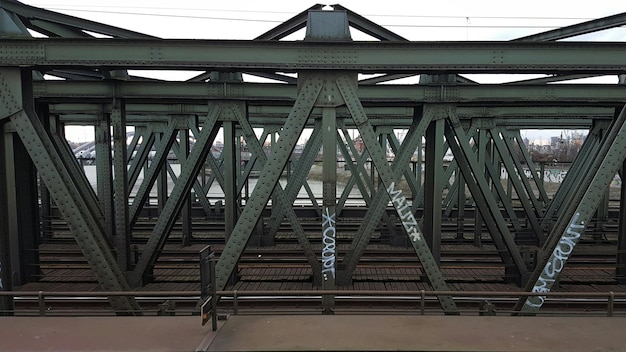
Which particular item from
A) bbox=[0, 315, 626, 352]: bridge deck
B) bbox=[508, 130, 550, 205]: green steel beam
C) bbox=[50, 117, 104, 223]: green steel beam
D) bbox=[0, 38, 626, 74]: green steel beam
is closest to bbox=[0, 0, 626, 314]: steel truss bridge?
bbox=[0, 38, 626, 74]: green steel beam

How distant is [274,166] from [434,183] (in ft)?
14.8

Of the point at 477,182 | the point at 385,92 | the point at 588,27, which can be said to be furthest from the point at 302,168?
the point at 588,27

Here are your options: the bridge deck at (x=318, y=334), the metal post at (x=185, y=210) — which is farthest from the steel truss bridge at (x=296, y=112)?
the bridge deck at (x=318, y=334)

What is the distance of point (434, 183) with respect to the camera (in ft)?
28.3

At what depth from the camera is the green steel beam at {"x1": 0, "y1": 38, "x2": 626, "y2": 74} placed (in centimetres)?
580

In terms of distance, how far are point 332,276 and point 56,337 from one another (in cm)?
400

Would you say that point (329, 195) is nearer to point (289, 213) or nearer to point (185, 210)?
point (289, 213)

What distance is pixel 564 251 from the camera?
5797 millimetres

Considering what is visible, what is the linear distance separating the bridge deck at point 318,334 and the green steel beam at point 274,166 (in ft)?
4.08

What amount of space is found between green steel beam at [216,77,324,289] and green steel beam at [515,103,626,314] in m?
4.61

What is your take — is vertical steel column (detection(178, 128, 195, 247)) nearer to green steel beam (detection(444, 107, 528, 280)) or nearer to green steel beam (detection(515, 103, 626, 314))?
green steel beam (detection(444, 107, 528, 280))

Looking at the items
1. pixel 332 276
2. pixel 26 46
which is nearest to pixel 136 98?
pixel 26 46

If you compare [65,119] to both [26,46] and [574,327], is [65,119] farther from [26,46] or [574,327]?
[574,327]

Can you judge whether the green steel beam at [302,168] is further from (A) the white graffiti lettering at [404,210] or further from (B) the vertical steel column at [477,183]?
(A) the white graffiti lettering at [404,210]
